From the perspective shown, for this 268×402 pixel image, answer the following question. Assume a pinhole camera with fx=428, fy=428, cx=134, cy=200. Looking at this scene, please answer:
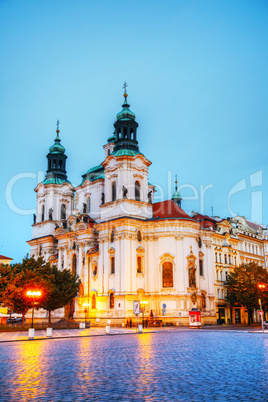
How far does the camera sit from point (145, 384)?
430 inches

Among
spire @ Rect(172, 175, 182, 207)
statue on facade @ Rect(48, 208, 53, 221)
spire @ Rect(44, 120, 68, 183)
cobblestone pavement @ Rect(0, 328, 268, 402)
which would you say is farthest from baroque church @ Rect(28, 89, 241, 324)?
cobblestone pavement @ Rect(0, 328, 268, 402)

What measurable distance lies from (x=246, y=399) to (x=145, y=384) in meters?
2.79

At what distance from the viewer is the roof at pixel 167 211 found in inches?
2372

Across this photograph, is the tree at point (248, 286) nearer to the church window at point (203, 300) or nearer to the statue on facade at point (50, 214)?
the church window at point (203, 300)

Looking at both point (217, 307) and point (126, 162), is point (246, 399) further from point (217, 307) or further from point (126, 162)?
point (217, 307)

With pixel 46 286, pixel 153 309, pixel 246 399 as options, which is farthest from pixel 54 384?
pixel 153 309

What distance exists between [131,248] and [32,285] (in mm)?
15809

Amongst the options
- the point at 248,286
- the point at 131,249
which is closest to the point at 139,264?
the point at 131,249

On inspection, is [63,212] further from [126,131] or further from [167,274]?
[167,274]

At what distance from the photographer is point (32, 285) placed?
45.4 meters

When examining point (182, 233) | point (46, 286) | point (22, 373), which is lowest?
point (22, 373)

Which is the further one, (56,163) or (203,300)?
(56,163)

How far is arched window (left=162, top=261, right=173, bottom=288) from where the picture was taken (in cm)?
5697

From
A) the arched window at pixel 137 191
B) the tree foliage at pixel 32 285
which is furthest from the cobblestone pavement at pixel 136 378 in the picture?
the arched window at pixel 137 191
